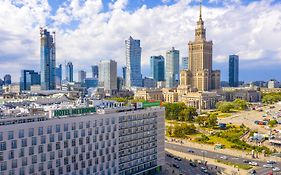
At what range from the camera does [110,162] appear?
294 feet

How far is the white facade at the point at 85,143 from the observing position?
2749 inches

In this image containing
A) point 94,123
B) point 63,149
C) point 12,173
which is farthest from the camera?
point 94,123

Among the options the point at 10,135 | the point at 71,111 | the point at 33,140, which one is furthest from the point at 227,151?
the point at 10,135

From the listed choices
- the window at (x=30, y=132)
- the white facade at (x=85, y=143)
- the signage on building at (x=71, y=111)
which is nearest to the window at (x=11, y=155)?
the white facade at (x=85, y=143)

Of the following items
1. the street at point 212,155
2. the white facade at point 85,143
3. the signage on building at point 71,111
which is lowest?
the street at point 212,155

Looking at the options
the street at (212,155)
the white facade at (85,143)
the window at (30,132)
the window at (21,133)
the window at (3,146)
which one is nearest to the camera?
the window at (3,146)

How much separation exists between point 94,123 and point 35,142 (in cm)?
1679

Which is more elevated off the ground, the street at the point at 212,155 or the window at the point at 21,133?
the window at the point at 21,133

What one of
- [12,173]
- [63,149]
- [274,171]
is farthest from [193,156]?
[12,173]

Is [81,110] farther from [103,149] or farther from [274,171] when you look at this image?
[274,171]

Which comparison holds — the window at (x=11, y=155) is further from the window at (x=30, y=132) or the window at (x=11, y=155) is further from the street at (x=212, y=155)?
the street at (x=212, y=155)

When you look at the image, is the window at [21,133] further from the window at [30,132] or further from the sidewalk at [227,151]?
the sidewalk at [227,151]

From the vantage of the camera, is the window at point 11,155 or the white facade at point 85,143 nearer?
the window at point 11,155

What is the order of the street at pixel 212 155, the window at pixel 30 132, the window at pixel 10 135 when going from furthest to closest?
the street at pixel 212 155 → the window at pixel 30 132 → the window at pixel 10 135
